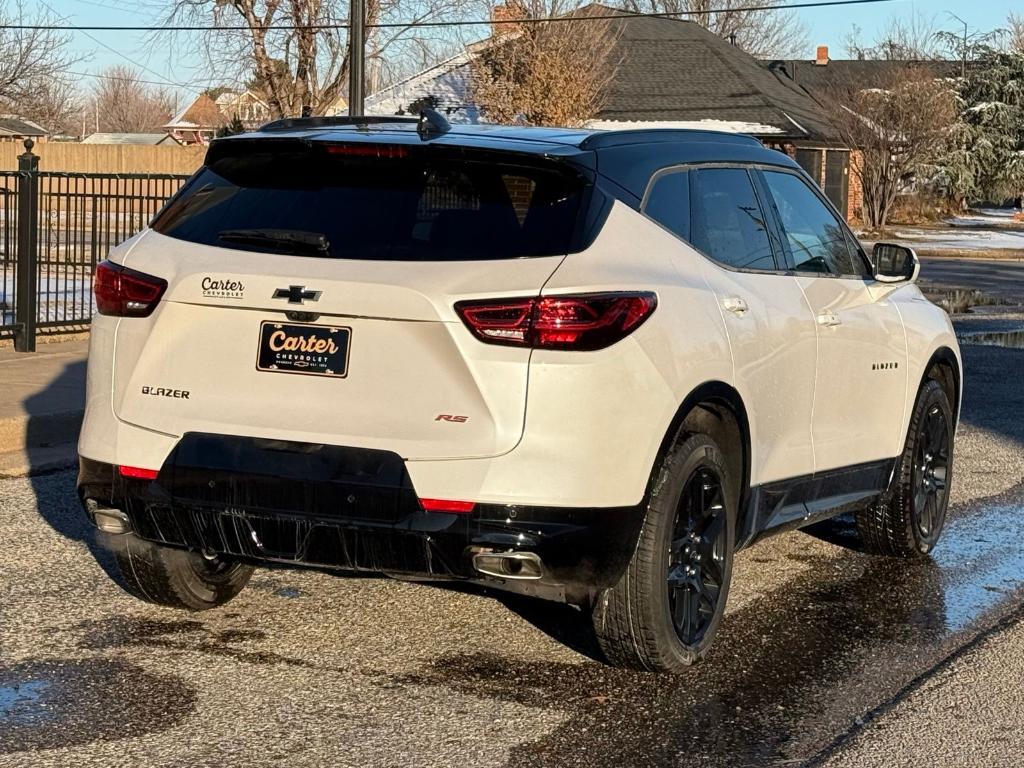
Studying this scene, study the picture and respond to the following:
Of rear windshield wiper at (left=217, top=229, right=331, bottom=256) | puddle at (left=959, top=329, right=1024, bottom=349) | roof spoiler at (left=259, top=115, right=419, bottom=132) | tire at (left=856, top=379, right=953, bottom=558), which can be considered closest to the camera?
rear windshield wiper at (left=217, top=229, right=331, bottom=256)

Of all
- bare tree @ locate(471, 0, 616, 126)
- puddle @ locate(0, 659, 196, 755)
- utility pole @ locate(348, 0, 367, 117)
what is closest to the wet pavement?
puddle @ locate(0, 659, 196, 755)

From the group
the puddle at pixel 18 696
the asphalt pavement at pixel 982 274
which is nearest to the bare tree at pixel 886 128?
the asphalt pavement at pixel 982 274

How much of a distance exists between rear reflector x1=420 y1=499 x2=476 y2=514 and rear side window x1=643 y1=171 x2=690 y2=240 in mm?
1236

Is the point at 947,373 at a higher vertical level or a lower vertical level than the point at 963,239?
higher

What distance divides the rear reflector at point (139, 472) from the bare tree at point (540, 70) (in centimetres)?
3350

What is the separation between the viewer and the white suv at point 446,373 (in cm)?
460

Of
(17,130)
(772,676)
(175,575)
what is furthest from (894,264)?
(17,130)

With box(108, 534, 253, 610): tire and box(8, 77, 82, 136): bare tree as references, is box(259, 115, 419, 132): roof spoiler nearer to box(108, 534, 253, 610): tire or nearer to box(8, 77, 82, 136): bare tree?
box(108, 534, 253, 610): tire

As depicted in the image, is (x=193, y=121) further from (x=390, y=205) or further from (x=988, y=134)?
(x=390, y=205)

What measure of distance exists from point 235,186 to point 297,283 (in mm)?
663

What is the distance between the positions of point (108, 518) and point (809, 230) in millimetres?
3083

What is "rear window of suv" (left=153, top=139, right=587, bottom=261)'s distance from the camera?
4793 mm

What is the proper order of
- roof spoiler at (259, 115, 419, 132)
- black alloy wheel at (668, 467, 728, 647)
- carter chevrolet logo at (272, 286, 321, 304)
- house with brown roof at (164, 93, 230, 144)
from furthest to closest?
1. house with brown roof at (164, 93, 230, 144)
2. roof spoiler at (259, 115, 419, 132)
3. black alloy wheel at (668, 467, 728, 647)
4. carter chevrolet logo at (272, 286, 321, 304)

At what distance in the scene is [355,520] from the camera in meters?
4.65
